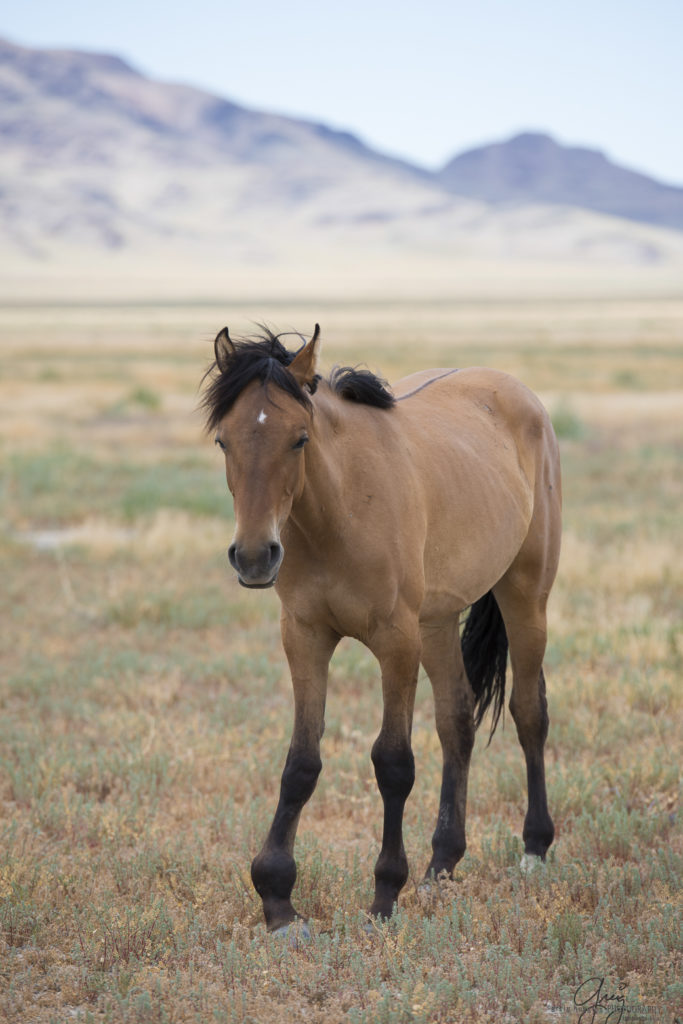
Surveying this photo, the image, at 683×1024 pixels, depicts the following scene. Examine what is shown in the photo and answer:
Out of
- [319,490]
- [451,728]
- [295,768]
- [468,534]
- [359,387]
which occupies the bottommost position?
[451,728]

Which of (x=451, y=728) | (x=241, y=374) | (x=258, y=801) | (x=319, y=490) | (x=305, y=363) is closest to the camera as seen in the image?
(x=241, y=374)

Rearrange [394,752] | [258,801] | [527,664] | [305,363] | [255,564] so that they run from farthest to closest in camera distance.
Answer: [258,801] → [527,664] → [394,752] → [305,363] → [255,564]

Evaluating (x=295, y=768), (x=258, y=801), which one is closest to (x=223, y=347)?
(x=295, y=768)

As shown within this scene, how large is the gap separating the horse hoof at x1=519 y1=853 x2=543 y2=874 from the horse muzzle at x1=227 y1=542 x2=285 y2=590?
81.7 inches

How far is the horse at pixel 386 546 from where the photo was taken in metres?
4.06

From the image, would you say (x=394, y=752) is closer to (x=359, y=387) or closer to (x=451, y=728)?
(x=451, y=728)

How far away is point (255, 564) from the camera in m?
3.76

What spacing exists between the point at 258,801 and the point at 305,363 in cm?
258

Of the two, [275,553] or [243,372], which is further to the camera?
[243,372]

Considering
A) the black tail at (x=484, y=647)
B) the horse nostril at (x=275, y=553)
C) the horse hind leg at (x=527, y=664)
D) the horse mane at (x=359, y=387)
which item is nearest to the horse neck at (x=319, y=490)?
the horse mane at (x=359, y=387)

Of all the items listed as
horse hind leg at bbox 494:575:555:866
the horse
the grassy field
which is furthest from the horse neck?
horse hind leg at bbox 494:575:555:866

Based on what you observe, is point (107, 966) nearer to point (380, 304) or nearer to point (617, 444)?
point (617, 444)

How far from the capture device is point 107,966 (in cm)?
407

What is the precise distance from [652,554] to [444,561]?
6485 mm
